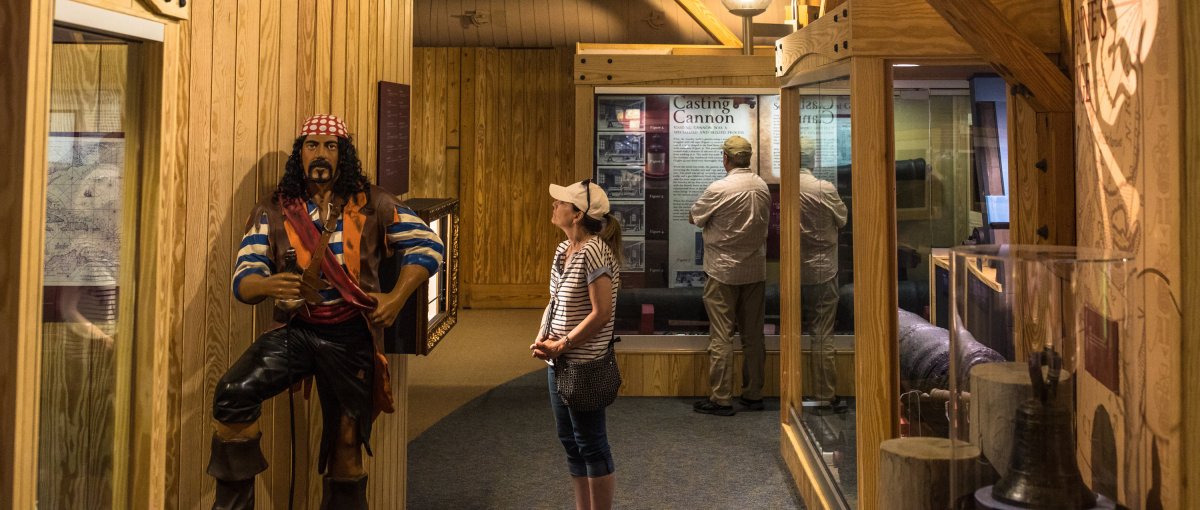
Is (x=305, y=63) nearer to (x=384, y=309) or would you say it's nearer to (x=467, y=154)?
(x=384, y=309)

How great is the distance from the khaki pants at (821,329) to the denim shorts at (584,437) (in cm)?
101

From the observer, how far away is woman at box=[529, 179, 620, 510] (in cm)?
348

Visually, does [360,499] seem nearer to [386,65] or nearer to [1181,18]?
[386,65]

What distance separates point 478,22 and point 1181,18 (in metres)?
8.04

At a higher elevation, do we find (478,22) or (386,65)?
(478,22)

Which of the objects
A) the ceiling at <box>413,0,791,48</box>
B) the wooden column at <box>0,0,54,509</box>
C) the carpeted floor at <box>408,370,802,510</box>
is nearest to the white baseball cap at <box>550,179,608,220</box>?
the carpeted floor at <box>408,370,802,510</box>

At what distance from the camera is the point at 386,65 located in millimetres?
3791

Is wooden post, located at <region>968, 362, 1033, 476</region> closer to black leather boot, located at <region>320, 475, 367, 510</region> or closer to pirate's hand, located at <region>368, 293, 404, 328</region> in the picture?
pirate's hand, located at <region>368, 293, 404, 328</region>

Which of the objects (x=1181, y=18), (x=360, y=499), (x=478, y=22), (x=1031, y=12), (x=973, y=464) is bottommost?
(x=360, y=499)

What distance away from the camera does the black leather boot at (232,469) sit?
256 cm

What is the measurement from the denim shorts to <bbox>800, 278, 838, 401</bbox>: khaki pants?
1012mm

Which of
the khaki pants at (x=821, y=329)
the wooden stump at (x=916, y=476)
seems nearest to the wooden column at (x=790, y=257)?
the khaki pants at (x=821, y=329)

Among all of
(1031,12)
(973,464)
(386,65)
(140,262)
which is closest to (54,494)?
(140,262)

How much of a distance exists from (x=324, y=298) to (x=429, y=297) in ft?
3.18
